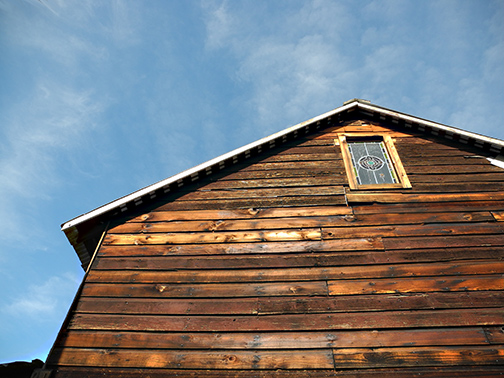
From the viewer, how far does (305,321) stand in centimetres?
554

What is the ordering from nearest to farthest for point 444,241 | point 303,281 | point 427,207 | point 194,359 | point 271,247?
point 194,359 < point 303,281 < point 444,241 < point 271,247 < point 427,207

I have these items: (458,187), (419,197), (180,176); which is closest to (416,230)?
(419,197)

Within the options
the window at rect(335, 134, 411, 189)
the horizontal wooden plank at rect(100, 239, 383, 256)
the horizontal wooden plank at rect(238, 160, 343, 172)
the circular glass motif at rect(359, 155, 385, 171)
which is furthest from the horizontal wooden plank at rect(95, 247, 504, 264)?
the circular glass motif at rect(359, 155, 385, 171)

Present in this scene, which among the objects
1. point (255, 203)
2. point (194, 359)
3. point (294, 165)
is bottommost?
point (194, 359)

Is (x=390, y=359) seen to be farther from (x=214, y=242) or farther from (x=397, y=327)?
(x=214, y=242)

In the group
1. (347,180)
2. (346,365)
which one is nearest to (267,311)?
(346,365)

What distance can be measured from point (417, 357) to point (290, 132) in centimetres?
Answer: 570

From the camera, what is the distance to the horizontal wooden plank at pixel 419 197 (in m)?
7.27

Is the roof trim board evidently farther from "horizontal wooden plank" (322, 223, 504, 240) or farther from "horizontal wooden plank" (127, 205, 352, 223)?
"horizontal wooden plank" (322, 223, 504, 240)

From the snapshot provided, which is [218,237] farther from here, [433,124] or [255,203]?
[433,124]

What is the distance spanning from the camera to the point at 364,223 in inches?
273

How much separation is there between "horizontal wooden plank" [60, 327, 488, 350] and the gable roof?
249cm

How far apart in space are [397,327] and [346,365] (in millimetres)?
1049

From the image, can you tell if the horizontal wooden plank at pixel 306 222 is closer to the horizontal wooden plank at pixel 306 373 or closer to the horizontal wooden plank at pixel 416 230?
the horizontal wooden plank at pixel 416 230
